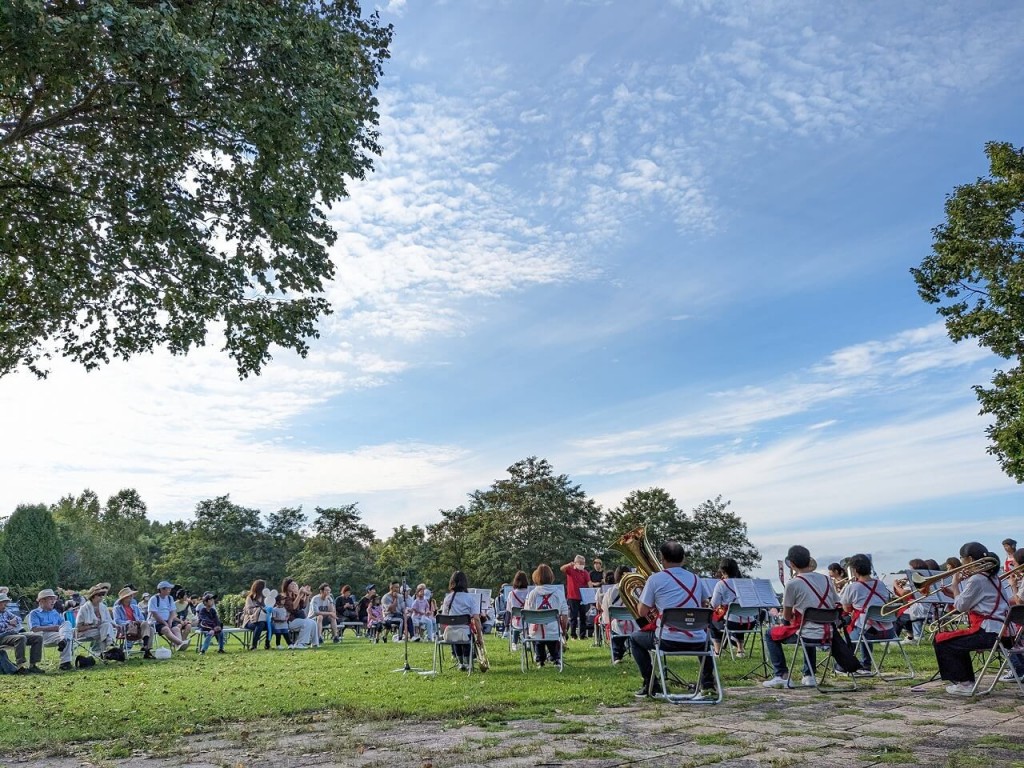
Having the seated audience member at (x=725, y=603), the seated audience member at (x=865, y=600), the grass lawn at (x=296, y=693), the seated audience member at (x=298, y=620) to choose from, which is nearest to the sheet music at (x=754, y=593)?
the seated audience member at (x=725, y=603)

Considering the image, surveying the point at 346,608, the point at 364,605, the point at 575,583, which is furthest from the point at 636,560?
the point at 364,605

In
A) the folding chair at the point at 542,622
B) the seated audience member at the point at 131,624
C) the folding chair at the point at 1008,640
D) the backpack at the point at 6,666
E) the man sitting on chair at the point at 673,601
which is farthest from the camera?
the seated audience member at the point at 131,624

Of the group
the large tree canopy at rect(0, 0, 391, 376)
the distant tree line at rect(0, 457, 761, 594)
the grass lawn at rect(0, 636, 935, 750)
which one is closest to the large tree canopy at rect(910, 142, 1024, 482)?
the grass lawn at rect(0, 636, 935, 750)

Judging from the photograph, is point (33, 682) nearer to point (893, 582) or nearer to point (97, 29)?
point (97, 29)

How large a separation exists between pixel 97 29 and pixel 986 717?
10.3m

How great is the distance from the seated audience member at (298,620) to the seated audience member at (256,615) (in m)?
0.55

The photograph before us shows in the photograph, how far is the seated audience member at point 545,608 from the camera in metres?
11.3

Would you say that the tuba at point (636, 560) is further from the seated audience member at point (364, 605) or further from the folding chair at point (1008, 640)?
the seated audience member at point (364, 605)

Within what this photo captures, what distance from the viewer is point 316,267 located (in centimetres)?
1119

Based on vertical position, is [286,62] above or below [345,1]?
below

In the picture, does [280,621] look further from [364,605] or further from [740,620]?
[740,620]

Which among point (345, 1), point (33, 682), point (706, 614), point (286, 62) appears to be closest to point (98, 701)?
point (33, 682)

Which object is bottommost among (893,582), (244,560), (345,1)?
(893,582)

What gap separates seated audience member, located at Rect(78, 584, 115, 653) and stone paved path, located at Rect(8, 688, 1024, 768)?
35.7 ft
